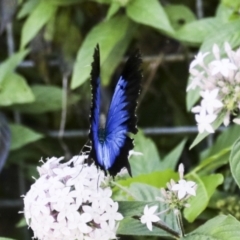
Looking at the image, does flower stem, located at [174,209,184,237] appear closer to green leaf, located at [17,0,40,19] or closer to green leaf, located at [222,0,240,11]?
green leaf, located at [222,0,240,11]

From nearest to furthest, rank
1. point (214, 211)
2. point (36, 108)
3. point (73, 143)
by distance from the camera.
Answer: point (214, 211) → point (36, 108) → point (73, 143)

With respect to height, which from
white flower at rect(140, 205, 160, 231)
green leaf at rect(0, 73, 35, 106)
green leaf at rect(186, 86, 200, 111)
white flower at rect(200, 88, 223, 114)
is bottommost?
green leaf at rect(0, 73, 35, 106)

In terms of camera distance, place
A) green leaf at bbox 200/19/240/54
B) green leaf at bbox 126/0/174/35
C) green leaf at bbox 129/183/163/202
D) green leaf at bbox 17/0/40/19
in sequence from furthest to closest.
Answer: green leaf at bbox 17/0/40/19
green leaf at bbox 126/0/174/35
green leaf at bbox 200/19/240/54
green leaf at bbox 129/183/163/202

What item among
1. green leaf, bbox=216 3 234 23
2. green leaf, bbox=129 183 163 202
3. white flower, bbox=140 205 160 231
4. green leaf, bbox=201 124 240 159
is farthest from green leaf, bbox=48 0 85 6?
white flower, bbox=140 205 160 231

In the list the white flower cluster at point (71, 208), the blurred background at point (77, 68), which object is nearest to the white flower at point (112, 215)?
the white flower cluster at point (71, 208)

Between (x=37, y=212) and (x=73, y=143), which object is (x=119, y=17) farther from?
(x=37, y=212)

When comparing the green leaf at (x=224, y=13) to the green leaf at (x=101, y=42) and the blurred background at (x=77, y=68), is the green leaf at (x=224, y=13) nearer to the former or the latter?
the blurred background at (x=77, y=68)

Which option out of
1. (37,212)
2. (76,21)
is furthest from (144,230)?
(76,21)
